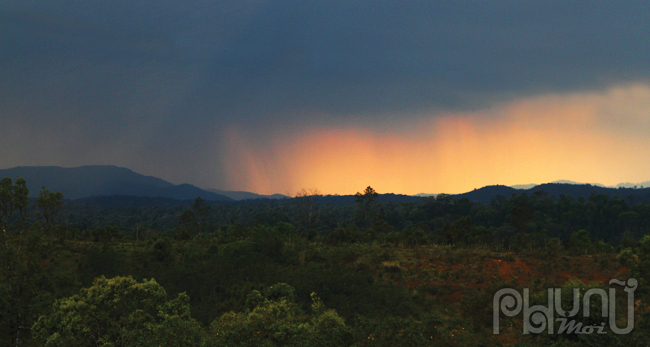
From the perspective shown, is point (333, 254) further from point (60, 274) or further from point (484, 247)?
point (60, 274)

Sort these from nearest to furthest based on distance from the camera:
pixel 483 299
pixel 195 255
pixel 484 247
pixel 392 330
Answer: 1. pixel 392 330
2. pixel 483 299
3. pixel 195 255
4. pixel 484 247

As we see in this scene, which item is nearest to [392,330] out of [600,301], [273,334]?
[273,334]

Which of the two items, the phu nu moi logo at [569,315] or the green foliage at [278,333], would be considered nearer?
the phu nu moi logo at [569,315]

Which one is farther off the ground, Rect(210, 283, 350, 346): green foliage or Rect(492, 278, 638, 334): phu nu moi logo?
Rect(492, 278, 638, 334): phu nu moi logo

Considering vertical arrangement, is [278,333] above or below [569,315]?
below

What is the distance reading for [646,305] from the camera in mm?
23406

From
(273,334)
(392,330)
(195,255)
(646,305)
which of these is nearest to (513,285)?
(646,305)

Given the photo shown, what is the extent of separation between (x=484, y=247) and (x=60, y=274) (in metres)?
52.2

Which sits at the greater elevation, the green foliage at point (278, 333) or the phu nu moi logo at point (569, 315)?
the phu nu moi logo at point (569, 315)

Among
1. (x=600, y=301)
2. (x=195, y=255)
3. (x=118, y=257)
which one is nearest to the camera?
(x=600, y=301)

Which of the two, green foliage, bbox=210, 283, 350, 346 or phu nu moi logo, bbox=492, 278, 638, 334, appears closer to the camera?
phu nu moi logo, bbox=492, 278, 638, 334

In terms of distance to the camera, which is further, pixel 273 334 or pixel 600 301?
pixel 273 334

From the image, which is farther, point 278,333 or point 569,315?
point 278,333

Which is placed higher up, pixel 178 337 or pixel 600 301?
pixel 600 301
